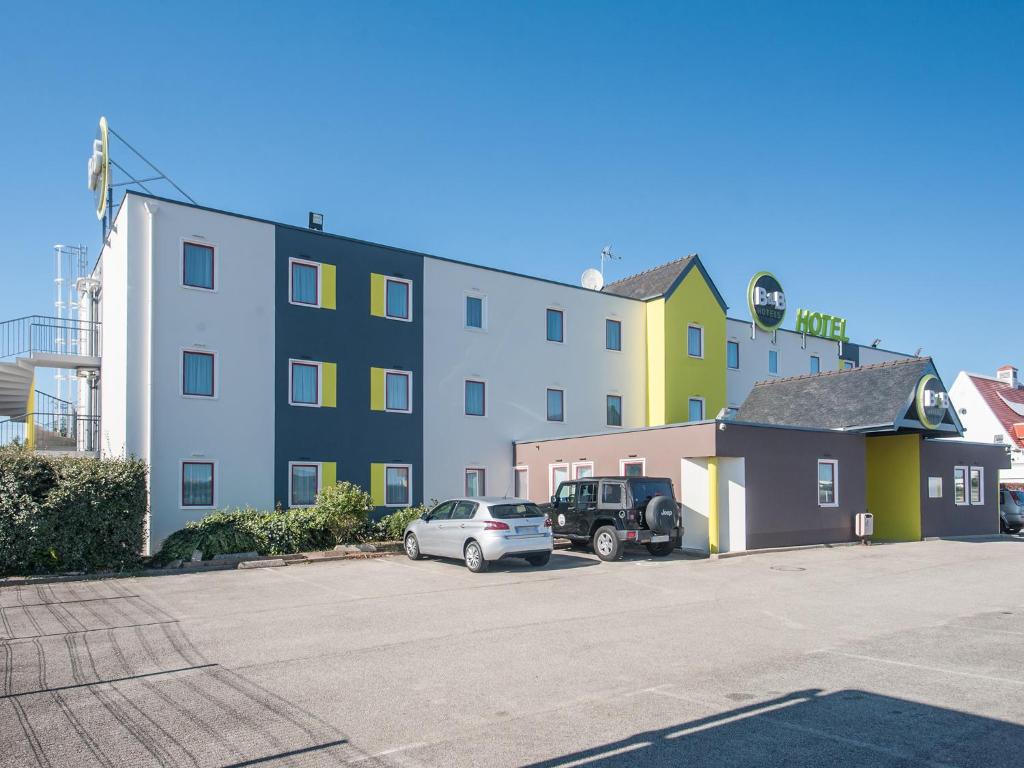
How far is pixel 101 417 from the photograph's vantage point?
76.4ft

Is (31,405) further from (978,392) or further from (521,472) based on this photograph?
(978,392)

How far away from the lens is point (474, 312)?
26.9 metres

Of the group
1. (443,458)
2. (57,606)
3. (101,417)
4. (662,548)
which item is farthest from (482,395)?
(57,606)

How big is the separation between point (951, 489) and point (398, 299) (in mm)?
19337

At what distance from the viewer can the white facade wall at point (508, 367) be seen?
2572 cm

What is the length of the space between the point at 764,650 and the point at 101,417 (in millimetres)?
20478

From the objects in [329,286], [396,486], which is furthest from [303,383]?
[396,486]

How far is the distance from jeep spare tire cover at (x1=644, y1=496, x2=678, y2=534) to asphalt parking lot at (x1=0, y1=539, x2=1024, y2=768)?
3506mm

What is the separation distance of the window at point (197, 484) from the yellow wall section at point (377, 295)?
6.62 metres

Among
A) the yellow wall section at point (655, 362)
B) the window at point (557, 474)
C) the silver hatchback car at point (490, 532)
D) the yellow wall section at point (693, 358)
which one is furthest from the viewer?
the yellow wall section at point (693, 358)

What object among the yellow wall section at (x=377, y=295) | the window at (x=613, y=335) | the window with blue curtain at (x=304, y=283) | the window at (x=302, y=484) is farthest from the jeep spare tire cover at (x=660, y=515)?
the window at (x=613, y=335)

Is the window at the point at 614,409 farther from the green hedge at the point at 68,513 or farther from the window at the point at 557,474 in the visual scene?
the green hedge at the point at 68,513

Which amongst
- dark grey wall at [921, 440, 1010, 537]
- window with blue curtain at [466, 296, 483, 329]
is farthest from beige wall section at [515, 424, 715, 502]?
dark grey wall at [921, 440, 1010, 537]

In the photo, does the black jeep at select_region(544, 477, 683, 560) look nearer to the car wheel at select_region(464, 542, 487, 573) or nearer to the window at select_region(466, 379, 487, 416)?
the car wheel at select_region(464, 542, 487, 573)
